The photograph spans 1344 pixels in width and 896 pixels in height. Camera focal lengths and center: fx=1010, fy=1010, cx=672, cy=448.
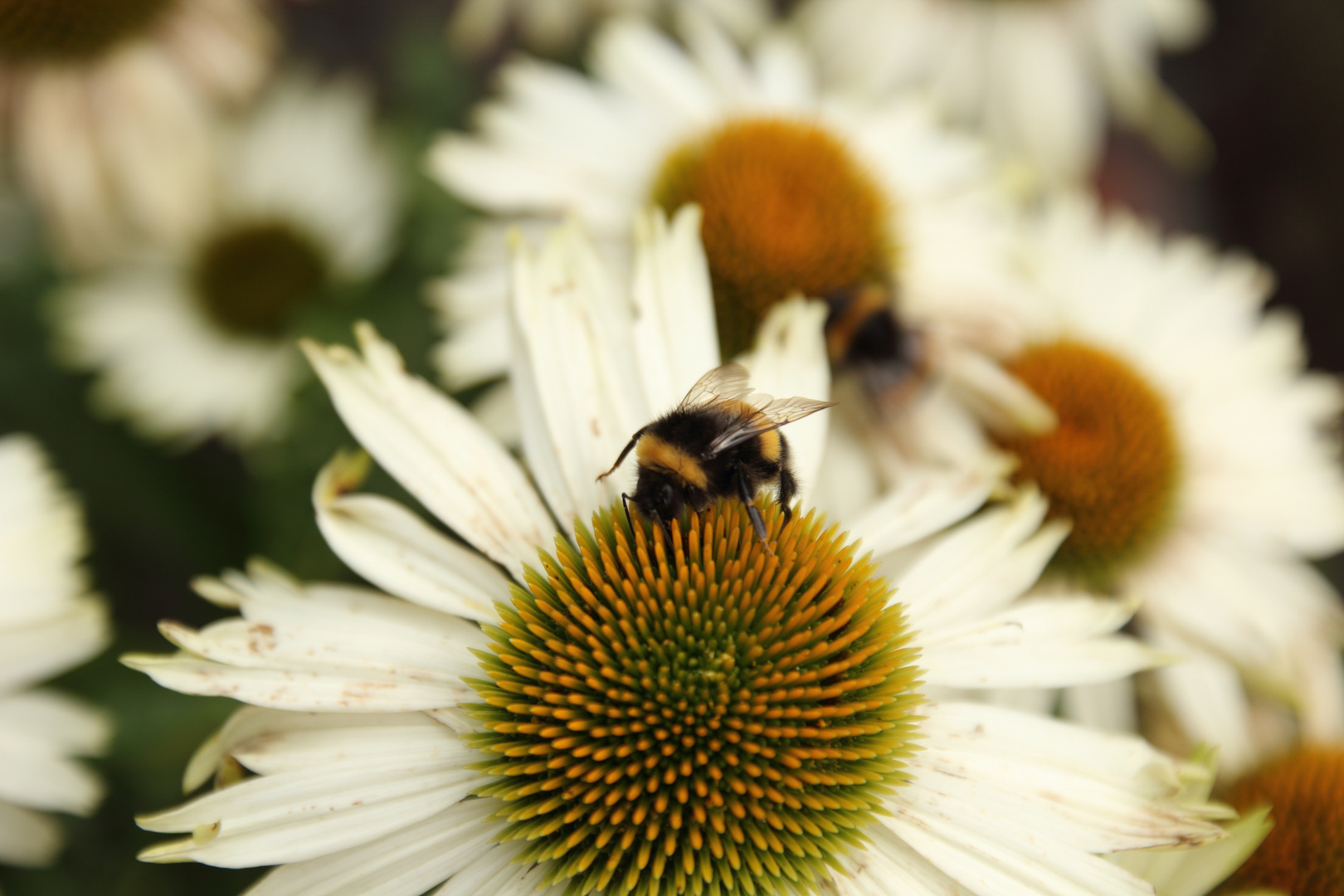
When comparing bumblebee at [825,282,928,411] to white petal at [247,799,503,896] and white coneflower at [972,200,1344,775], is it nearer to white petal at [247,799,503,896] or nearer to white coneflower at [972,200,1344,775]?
white coneflower at [972,200,1344,775]

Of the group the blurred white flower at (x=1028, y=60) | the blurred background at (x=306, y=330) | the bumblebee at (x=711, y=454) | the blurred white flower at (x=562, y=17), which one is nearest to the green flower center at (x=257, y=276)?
the blurred background at (x=306, y=330)

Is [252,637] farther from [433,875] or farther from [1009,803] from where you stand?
[1009,803]

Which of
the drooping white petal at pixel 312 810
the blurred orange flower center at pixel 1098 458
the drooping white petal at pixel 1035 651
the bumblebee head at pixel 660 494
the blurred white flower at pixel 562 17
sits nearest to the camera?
the drooping white petal at pixel 312 810

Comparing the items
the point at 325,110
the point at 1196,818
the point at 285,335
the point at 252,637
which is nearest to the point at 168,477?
the point at 285,335

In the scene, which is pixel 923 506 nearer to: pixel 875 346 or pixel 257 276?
pixel 875 346

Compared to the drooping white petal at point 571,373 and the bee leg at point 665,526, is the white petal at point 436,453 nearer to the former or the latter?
the drooping white petal at point 571,373

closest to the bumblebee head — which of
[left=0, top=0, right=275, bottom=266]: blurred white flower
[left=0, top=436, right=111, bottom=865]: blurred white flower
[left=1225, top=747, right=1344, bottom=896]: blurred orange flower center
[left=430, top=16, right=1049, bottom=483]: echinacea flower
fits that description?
[left=430, top=16, right=1049, bottom=483]: echinacea flower
